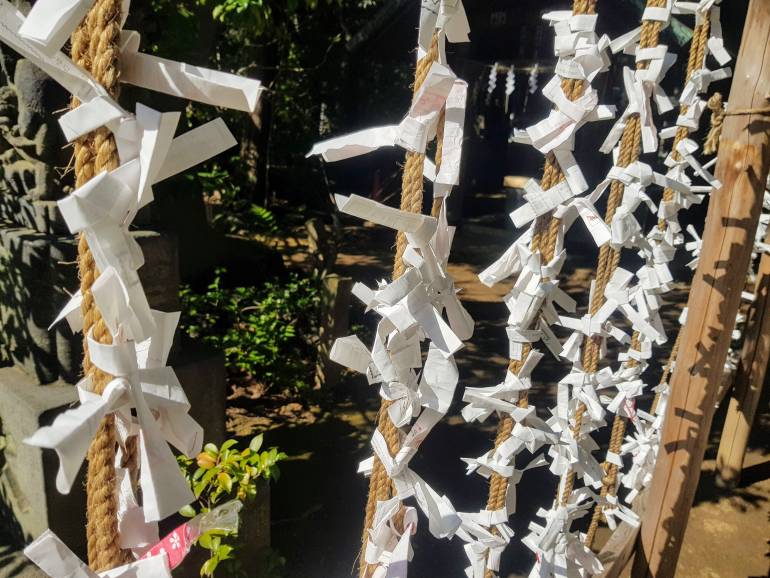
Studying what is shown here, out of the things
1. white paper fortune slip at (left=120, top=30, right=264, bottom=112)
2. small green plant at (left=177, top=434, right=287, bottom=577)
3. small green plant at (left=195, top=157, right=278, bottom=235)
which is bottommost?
small green plant at (left=177, top=434, right=287, bottom=577)

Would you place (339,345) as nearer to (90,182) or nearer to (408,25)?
(90,182)

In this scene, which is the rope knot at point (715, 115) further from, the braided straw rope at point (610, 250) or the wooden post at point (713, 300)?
the braided straw rope at point (610, 250)

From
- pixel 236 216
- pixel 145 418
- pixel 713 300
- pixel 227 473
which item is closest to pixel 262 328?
pixel 236 216

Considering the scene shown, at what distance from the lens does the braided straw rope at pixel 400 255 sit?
2.69 ft

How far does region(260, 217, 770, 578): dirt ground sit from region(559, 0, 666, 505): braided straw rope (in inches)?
56.5

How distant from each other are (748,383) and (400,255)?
3624 millimetres

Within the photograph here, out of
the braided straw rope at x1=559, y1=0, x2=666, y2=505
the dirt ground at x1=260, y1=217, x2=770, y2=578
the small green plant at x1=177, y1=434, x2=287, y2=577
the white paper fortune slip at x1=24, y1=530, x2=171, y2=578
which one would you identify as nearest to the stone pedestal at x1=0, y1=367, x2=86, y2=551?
the small green plant at x1=177, y1=434, x2=287, y2=577

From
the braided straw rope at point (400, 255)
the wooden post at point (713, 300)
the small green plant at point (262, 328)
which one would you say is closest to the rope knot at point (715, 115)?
the wooden post at point (713, 300)

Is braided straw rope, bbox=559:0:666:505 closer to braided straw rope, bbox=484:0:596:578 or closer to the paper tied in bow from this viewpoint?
braided straw rope, bbox=484:0:596:578

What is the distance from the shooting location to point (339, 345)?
90 centimetres

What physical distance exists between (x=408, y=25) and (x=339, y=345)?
854 centimetres

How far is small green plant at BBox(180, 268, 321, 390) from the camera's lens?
165 inches

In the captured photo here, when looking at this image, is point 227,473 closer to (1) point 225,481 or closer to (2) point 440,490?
(1) point 225,481

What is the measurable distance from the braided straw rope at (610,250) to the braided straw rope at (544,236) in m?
0.38
